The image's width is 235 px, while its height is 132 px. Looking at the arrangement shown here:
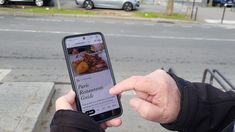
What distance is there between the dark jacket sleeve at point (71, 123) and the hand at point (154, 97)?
0.21 m

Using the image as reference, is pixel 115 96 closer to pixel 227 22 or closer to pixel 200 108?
pixel 200 108

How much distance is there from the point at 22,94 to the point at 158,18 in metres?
13.6

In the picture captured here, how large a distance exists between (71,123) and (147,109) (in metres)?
0.33

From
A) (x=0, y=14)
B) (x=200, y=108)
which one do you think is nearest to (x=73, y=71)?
(x=200, y=108)

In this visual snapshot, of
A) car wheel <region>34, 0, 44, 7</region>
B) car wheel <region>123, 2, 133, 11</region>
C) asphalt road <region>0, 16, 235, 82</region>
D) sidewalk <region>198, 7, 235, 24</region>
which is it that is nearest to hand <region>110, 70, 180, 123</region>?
asphalt road <region>0, 16, 235, 82</region>

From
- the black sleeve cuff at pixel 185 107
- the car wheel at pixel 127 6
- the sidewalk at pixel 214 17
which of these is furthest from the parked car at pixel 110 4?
the black sleeve cuff at pixel 185 107

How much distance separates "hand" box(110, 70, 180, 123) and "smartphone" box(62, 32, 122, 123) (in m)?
0.19

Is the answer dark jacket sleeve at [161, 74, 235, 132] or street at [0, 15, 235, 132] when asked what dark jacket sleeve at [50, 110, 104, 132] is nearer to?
dark jacket sleeve at [161, 74, 235, 132]

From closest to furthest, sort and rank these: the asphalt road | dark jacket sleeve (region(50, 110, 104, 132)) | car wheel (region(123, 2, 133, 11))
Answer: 1. dark jacket sleeve (region(50, 110, 104, 132))
2. the asphalt road
3. car wheel (region(123, 2, 133, 11))

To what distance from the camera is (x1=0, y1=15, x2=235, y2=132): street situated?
6387 mm

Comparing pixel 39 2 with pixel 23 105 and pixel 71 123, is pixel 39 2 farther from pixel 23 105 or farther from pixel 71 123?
pixel 71 123

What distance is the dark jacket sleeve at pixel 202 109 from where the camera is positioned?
1505 millimetres

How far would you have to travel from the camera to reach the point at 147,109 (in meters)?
1.44

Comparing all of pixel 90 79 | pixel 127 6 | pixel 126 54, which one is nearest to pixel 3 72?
pixel 126 54
